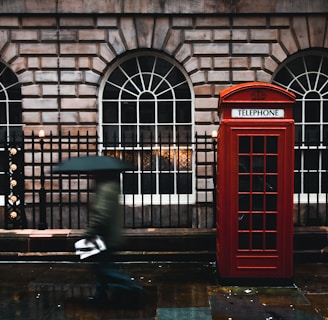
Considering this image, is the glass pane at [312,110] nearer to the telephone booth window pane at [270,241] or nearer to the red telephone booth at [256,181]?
the red telephone booth at [256,181]

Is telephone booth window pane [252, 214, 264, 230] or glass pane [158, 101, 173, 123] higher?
glass pane [158, 101, 173, 123]

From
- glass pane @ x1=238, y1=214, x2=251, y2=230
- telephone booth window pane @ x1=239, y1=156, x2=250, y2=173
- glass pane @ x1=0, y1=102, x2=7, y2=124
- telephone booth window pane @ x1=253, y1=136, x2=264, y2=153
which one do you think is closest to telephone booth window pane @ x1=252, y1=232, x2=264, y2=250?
glass pane @ x1=238, y1=214, x2=251, y2=230

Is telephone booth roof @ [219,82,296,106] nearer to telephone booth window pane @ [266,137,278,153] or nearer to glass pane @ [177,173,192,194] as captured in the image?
telephone booth window pane @ [266,137,278,153]

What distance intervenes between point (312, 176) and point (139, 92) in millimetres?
4493

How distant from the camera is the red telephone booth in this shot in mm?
6797

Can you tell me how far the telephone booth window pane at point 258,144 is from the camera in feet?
22.4

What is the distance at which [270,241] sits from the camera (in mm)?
6961

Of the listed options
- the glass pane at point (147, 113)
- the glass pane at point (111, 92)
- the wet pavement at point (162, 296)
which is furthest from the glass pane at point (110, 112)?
the wet pavement at point (162, 296)

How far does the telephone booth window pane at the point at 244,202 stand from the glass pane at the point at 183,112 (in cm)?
544

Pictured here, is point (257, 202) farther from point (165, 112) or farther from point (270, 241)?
point (165, 112)

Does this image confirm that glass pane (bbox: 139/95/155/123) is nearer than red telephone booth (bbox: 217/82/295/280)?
No

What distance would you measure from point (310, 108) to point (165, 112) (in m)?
3.41

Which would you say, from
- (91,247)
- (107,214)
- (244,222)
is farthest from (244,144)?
(91,247)

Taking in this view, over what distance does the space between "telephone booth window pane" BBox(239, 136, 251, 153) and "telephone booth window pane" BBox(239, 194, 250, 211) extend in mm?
603
